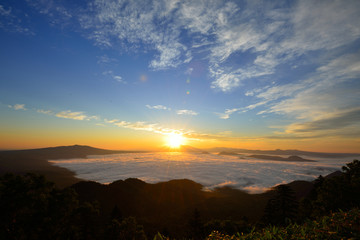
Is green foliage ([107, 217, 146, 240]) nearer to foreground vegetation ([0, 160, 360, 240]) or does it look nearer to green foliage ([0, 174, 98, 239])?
foreground vegetation ([0, 160, 360, 240])

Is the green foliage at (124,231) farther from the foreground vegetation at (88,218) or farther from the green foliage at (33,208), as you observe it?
the green foliage at (33,208)

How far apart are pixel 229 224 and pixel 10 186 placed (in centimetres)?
3696

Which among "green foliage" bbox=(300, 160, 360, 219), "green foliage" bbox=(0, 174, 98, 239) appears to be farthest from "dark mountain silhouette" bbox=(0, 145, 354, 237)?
"green foliage" bbox=(0, 174, 98, 239)

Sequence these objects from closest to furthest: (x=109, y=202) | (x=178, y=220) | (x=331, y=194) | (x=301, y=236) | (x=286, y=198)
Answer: (x=301, y=236), (x=331, y=194), (x=286, y=198), (x=178, y=220), (x=109, y=202)

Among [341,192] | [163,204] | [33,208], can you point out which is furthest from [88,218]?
[163,204]

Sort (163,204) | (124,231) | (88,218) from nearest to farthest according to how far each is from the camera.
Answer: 1. (88,218)
2. (124,231)
3. (163,204)

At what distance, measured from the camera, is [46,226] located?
17.2 metres

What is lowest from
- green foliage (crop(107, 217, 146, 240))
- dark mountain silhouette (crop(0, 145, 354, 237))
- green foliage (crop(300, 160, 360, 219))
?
dark mountain silhouette (crop(0, 145, 354, 237))

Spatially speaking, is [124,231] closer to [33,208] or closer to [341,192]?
[33,208]

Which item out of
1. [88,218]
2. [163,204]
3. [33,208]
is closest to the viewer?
[33,208]

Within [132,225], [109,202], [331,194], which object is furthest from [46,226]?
[109,202]

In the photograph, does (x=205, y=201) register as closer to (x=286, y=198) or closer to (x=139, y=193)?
(x=139, y=193)

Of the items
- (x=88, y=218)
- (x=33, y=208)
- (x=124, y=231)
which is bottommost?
(x=124, y=231)

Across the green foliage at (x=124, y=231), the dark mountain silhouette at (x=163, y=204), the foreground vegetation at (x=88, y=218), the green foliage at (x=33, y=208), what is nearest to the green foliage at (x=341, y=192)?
the foreground vegetation at (x=88, y=218)
